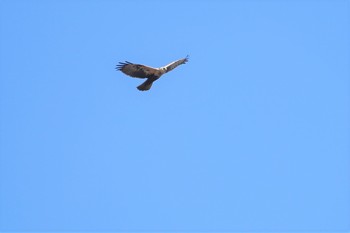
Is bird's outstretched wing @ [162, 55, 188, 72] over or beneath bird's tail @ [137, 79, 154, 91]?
over

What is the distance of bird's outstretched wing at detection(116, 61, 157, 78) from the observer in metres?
36.2

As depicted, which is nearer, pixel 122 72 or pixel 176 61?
pixel 122 72

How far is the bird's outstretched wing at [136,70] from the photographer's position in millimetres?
36188

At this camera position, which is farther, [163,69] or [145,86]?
[163,69]

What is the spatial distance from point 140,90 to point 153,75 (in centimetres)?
65

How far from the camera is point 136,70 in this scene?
36469mm

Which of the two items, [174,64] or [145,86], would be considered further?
[174,64]

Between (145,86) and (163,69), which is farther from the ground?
(163,69)

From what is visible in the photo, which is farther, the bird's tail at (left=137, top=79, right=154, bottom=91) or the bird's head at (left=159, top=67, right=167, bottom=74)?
the bird's head at (left=159, top=67, right=167, bottom=74)

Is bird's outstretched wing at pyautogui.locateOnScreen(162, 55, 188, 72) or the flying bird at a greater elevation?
bird's outstretched wing at pyautogui.locateOnScreen(162, 55, 188, 72)

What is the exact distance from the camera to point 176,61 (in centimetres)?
3862

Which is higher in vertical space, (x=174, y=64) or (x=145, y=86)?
(x=174, y=64)

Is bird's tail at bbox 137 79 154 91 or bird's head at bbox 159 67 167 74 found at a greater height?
bird's head at bbox 159 67 167 74

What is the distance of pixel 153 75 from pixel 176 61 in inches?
72.5
